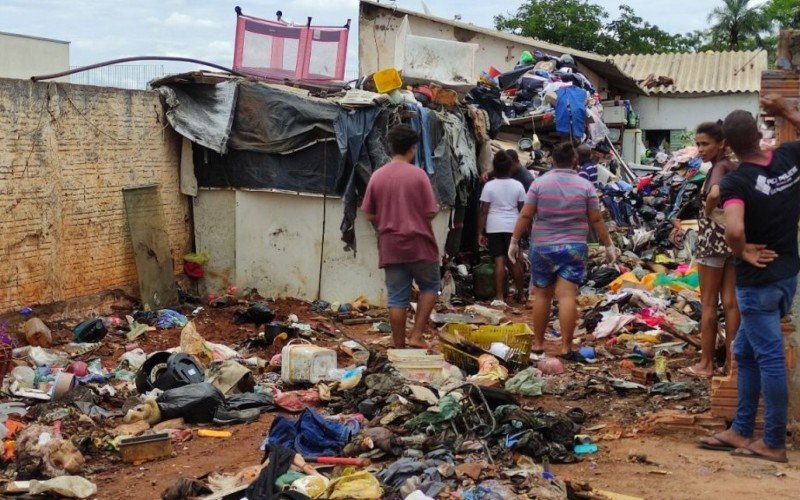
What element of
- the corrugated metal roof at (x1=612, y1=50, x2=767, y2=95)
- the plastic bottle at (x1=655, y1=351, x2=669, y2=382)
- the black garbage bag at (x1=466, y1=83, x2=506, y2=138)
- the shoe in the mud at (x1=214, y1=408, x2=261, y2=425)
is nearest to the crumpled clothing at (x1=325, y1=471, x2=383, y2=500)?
the shoe in the mud at (x1=214, y1=408, x2=261, y2=425)

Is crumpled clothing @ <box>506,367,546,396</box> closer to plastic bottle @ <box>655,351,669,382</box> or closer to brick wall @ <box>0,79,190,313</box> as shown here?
plastic bottle @ <box>655,351,669,382</box>

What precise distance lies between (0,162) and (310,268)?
3.81 meters

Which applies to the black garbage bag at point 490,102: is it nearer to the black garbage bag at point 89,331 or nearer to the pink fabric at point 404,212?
the pink fabric at point 404,212

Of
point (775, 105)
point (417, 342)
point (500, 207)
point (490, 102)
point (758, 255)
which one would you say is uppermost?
point (490, 102)

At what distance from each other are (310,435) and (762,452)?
256cm

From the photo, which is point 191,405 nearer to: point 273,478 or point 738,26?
point 273,478

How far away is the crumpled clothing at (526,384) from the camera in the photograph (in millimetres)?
6836

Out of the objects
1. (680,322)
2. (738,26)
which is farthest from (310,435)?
(738,26)

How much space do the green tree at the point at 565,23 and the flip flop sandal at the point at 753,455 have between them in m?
30.0

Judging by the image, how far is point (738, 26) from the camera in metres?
45.4

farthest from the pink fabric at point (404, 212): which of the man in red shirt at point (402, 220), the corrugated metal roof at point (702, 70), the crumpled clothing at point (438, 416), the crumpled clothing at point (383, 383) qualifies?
the corrugated metal roof at point (702, 70)

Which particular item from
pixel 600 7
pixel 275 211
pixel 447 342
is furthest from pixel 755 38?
pixel 447 342

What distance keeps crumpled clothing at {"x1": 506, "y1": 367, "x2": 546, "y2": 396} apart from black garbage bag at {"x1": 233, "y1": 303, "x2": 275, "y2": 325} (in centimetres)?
368

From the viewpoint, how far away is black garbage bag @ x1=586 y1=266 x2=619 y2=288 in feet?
41.2
